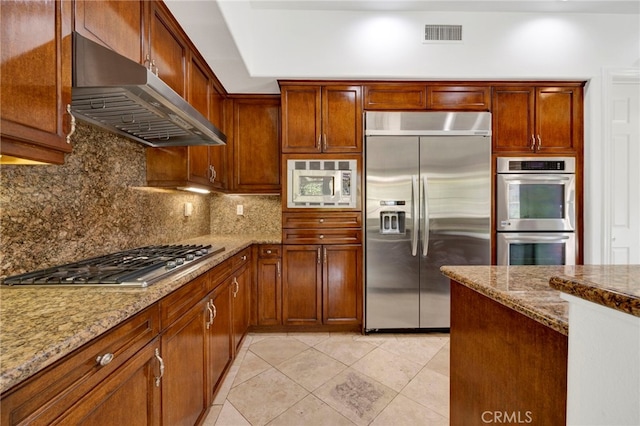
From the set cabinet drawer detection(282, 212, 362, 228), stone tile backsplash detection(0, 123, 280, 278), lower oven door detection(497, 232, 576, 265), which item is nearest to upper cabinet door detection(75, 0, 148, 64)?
stone tile backsplash detection(0, 123, 280, 278)

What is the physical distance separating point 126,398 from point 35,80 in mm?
1058

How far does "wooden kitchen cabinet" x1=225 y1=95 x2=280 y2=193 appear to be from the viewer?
9.25 ft

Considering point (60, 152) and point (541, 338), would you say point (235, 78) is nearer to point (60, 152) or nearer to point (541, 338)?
point (60, 152)

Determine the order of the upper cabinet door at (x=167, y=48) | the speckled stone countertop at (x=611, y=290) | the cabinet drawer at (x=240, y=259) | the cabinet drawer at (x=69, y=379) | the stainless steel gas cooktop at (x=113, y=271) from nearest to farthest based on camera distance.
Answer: the speckled stone countertop at (x=611, y=290) < the cabinet drawer at (x=69, y=379) < the stainless steel gas cooktop at (x=113, y=271) < the upper cabinet door at (x=167, y=48) < the cabinet drawer at (x=240, y=259)

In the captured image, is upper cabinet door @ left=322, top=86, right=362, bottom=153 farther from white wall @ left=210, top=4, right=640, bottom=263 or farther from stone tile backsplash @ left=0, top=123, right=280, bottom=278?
stone tile backsplash @ left=0, top=123, right=280, bottom=278

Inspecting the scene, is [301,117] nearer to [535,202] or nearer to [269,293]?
[269,293]

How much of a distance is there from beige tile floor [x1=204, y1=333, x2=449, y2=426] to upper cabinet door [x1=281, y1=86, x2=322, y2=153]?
1839 millimetres

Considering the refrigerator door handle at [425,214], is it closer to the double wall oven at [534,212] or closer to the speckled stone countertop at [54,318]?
the double wall oven at [534,212]

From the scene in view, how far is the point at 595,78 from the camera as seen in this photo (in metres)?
2.55

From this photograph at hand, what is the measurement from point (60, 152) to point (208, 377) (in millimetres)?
1325

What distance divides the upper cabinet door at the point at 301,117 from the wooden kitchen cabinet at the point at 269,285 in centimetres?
103

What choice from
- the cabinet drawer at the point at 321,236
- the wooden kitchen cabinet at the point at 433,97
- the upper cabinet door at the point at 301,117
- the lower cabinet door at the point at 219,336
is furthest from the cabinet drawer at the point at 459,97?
the lower cabinet door at the point at 219,336

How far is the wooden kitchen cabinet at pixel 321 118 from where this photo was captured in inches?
101

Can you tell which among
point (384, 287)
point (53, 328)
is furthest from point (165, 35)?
point (384, 287)
